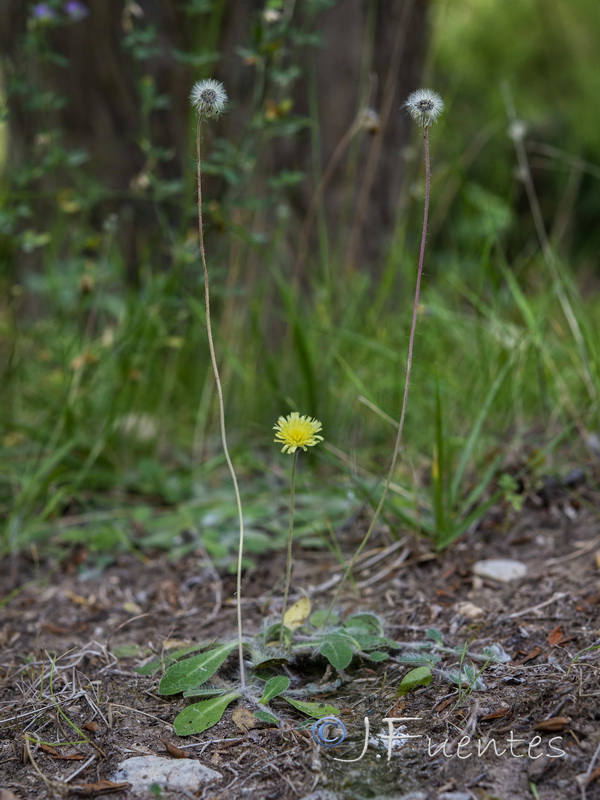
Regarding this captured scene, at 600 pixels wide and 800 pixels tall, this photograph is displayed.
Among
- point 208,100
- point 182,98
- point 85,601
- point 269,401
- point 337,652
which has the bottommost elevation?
point 85,601

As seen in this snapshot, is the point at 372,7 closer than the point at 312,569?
No

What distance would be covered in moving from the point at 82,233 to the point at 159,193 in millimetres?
523

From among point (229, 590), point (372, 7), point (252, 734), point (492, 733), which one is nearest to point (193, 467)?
point (229, 590)

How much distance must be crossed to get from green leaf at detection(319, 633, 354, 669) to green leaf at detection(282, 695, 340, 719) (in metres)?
0.06

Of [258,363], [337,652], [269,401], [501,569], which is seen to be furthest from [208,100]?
[258,363]

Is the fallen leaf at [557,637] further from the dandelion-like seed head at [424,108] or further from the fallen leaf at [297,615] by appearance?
the dandelion-like seed head at [424,108]

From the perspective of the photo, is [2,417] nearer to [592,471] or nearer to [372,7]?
[592,471]

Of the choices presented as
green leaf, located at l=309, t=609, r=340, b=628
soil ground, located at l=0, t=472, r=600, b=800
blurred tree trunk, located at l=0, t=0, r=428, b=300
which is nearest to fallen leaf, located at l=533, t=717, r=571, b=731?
soil ground, located at l=0, t=472, r=600, b=800

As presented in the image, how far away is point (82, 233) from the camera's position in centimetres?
229

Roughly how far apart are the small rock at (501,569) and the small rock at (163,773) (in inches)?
26.8

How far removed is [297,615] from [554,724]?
0.46 meters

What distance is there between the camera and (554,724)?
0.90 metres

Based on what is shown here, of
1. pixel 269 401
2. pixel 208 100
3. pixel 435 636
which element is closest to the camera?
pixel 208 100

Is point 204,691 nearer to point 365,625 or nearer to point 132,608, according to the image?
point 365,625
